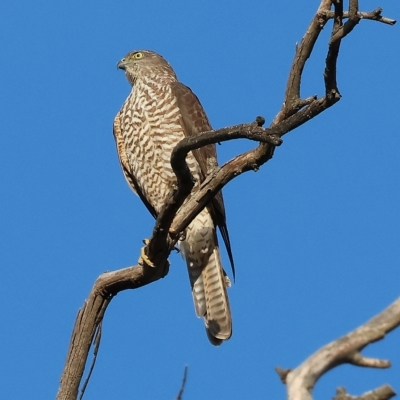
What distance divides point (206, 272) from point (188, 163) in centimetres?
98

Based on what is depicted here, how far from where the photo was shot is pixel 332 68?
475 centimetres

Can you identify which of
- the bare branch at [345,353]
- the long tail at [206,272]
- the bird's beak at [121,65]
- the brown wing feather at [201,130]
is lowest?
the bare branch at [345,353]

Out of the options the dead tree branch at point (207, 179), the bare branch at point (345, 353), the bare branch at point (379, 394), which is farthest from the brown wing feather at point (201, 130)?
the bare branch at point (379, 394)

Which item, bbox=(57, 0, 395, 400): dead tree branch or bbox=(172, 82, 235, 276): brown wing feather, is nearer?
bbox=(57, 0, 395, 400): dead tree branch

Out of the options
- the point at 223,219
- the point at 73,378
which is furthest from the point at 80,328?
the point at 223,219

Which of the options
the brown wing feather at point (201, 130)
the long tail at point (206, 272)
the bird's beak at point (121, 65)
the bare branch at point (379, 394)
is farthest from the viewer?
the bird's beak at point (121, 65)

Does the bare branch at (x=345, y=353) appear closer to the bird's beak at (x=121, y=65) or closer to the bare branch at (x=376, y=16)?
the bare branch at (x=376, y=16)

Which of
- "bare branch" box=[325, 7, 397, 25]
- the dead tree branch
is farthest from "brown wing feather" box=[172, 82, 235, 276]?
"bare branch" box=[325, 7, 397, 25]

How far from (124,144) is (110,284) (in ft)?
8.01

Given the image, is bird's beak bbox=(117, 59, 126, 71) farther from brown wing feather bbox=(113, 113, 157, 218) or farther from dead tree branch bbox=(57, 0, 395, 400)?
dead tree branch bbox=(57, 0, 395, 400)

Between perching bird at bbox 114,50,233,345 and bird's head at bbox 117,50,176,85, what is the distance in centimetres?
41

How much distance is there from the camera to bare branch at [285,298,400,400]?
315cm

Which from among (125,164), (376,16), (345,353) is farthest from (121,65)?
(345,353)

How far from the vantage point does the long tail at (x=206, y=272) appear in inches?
304
